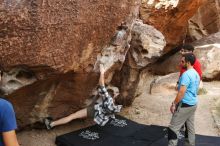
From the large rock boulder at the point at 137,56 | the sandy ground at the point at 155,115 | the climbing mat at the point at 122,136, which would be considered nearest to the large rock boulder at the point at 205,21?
the sandy ground at the point at 155,115

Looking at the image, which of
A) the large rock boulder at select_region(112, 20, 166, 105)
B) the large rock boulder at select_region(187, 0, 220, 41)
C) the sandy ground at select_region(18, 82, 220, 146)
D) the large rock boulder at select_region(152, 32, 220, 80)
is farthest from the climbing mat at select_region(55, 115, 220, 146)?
the large rock boulder at select_region(187, 0, 220, 41)

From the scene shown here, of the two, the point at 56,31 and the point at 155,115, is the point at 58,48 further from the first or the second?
the point at 155,115

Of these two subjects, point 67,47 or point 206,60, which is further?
point 206,60

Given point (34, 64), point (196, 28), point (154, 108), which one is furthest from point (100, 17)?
point (196, 28)

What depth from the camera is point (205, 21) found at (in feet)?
46.2

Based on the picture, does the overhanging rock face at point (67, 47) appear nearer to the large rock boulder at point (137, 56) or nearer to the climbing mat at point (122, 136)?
the large rock boulder at point (137, 56)

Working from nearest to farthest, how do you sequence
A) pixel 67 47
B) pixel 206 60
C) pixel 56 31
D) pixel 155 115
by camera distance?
pixel 56 31 → pixel 67 47 → pixel 155 115 → pixel 206 60

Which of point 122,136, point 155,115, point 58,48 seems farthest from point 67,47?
point 155,115

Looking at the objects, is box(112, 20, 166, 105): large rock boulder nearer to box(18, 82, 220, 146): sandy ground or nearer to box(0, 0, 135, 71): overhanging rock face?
box(18, 82, 220, 146): sandy ground

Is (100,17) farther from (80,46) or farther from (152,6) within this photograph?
(152,6)

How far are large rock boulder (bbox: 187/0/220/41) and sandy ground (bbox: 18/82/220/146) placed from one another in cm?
377

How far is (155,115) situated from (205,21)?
22.0 feet

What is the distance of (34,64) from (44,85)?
712mm

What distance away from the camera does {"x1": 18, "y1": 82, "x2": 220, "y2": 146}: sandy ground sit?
A: 22.5 ft
